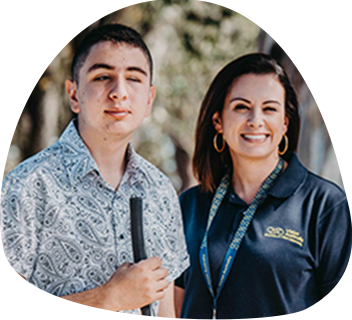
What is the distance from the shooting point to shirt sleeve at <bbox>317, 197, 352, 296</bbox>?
3.12 meters

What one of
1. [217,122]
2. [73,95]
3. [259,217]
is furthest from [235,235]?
[73,95]

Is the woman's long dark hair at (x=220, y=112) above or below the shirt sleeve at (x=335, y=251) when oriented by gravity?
above

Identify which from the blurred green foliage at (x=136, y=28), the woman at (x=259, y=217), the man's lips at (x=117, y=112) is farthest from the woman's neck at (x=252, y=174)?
the blurred green foliage at (x=136, y=28)

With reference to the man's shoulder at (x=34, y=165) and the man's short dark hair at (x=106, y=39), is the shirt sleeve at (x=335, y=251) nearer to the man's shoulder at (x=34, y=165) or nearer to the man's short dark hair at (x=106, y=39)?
the man's short dark hair at (x=106, y=39)

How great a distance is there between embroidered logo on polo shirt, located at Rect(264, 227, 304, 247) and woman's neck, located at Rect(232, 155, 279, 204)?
1.04ft

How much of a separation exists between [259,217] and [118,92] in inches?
54.8

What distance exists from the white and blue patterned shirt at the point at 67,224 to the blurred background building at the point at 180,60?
9.67 feet

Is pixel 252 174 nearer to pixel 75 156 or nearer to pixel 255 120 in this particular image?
pixel 255 120

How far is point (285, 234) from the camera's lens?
329cm

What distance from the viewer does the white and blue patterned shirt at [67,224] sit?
7.55 feet

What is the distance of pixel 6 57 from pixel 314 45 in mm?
6469

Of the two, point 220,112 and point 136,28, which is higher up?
point 136,28

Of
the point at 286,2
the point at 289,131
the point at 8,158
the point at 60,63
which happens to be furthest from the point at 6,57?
the point at 289,131

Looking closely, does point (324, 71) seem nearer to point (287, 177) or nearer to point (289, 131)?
point (289, 131)
